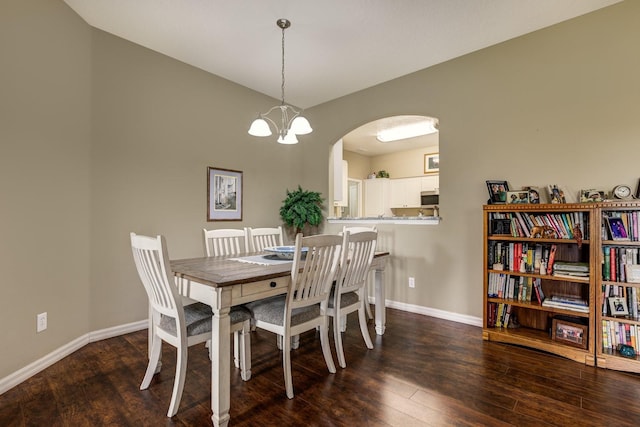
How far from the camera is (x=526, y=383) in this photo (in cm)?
196

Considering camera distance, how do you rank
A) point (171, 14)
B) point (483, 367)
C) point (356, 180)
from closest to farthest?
point (483, 367) < point (171, 14) < point (356, 180)

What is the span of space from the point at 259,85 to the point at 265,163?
100cm

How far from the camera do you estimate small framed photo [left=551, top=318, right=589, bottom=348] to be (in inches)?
89.3

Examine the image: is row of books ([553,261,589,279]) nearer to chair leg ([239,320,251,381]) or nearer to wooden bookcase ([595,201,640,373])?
wooden bookcase ([595,201,640,373])

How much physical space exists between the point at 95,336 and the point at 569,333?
12.9 ft

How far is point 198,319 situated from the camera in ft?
5.84

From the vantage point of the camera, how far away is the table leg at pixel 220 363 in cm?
154

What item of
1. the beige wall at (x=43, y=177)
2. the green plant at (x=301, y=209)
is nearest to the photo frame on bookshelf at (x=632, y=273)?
the green plant at (x=301, y=209)

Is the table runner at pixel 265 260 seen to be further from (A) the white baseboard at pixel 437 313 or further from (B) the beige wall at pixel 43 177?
(A) the white baseboard at pixel 437 313

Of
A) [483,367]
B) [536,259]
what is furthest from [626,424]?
[536,259]

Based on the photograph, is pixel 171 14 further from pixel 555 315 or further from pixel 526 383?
pixel 555 315

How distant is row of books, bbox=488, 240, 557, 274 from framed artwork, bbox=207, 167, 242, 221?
2835mm

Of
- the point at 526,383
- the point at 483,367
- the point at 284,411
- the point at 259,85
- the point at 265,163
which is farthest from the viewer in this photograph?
the point at 265,163

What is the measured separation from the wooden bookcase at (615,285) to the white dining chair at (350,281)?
5.42ft
